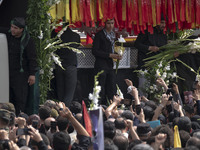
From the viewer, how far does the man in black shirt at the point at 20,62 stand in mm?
8945

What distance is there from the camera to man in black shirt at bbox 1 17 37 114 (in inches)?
352

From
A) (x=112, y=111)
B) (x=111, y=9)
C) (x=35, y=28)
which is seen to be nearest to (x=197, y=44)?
(x=111, y=9)

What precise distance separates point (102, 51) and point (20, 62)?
243 centimetres

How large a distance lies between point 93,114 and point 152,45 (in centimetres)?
637

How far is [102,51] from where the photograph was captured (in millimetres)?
11031

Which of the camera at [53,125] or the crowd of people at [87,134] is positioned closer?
the crowd of people at [87,134]

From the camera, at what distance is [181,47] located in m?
11.6

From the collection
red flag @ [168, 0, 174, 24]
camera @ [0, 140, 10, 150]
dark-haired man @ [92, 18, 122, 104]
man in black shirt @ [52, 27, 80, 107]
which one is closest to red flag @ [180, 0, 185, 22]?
red flag @ [168, 0, 174, 24]

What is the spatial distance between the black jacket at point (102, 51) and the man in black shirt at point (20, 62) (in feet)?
6.97

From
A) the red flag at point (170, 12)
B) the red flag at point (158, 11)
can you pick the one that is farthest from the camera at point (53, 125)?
the red flag at point (170, 12)

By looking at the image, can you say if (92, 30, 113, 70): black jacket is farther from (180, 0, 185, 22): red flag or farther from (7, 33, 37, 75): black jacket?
(7, 33, 37, 75): black jacket

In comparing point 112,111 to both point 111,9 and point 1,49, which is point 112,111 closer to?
point 1,49

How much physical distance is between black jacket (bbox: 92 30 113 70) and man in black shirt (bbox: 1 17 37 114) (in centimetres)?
212

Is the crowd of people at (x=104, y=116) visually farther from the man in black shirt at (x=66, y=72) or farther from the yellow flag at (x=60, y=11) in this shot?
the yellow flag at (x=60, y=11)
